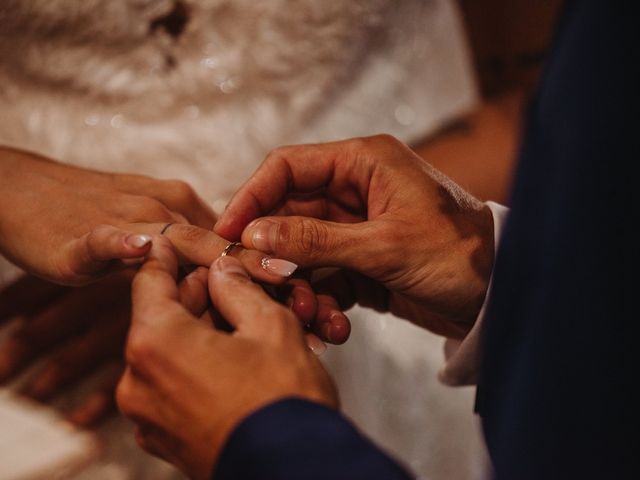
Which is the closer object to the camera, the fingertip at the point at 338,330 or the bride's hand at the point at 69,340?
the fingertip at the point at 338,330

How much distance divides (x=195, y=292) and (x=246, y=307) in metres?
0.12

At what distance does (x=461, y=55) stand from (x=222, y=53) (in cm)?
61

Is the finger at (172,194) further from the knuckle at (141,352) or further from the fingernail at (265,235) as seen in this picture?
the knuckle at (141,352)

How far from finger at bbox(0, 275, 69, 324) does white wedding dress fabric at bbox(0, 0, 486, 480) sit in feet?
0.11

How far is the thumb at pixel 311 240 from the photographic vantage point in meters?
0.62

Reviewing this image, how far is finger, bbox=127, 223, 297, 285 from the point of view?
629 millimetres

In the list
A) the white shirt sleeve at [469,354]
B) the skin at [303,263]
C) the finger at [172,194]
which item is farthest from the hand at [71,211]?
the white shirt sleeve at [469,354]

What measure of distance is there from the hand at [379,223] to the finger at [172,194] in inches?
4.4

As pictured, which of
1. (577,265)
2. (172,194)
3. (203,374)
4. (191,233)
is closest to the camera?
(577,265)

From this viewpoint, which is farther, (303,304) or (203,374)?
(303,304)

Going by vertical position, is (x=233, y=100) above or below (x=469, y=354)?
above

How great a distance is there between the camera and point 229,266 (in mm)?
583

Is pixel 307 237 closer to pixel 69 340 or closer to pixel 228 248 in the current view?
pixel 228 248

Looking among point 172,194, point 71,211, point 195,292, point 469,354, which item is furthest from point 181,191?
point 469,354
